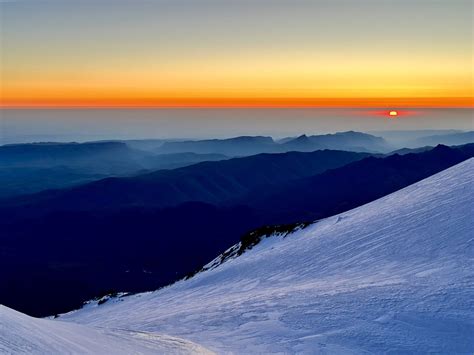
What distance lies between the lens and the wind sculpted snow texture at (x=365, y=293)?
1199 centimetres

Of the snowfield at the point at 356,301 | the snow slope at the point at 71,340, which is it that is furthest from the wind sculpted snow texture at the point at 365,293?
the snow slope at the point at 71,340

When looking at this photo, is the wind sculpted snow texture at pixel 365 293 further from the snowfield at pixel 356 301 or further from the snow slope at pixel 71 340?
the snow slope at pixel 71 340

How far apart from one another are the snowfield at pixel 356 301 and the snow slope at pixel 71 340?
0.15 ft

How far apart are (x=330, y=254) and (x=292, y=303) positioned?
31.8ft

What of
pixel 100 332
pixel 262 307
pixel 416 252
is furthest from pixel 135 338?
pixel 416 252

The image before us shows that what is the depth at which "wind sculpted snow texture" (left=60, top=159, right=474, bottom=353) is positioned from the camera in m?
12.0

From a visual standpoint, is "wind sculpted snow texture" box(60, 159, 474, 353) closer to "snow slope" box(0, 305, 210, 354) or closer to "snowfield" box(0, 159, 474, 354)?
"snowfield" box(0, 159, 474, 354)

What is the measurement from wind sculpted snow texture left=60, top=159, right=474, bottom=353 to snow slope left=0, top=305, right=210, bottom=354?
4.13ft

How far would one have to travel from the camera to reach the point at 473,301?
12.8 meters

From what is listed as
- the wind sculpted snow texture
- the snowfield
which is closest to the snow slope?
the snowfield

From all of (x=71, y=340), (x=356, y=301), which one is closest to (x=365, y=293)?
(x=356, y=301)

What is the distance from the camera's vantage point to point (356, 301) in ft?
46.3

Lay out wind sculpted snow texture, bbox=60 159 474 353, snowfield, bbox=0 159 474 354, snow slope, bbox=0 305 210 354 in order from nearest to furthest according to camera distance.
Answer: snow slope, bbox=0 305 210 354 < snowfield, bbox=0 159 474 354 < wind sculpted snow texture, bbox=60 159 474 353

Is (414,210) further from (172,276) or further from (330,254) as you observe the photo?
(172,276)
